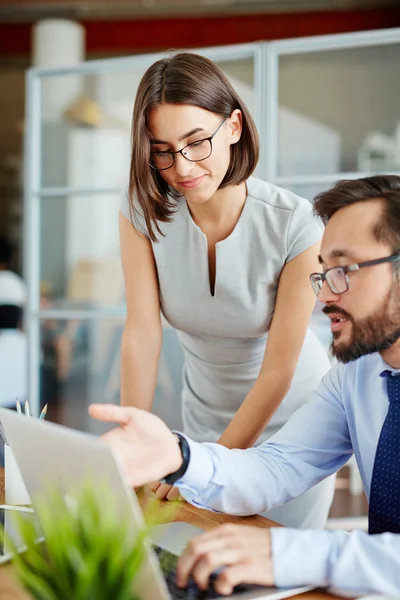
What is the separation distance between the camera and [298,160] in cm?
320

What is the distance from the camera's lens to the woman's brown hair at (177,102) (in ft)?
4.71

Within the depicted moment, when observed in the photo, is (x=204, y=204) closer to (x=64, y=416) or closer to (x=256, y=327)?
(x=256, y=327)

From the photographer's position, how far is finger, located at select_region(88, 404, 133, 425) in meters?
1.01

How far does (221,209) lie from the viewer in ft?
5.43

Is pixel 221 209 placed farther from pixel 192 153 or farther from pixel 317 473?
pixel 317 473

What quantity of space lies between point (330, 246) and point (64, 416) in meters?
2.91

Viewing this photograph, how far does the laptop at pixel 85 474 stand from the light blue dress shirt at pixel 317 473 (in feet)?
0.15

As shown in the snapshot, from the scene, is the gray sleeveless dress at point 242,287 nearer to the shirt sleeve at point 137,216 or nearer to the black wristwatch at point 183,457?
the shirt sleeve at point 137,216

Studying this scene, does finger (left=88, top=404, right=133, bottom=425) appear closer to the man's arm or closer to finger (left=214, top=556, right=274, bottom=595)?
the man's arm

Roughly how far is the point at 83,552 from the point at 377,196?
88 centimetres

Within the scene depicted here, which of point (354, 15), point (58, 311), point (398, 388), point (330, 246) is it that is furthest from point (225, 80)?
point (354, 15)

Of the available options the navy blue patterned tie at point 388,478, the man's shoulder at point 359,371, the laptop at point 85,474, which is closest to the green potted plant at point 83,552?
the laptop at point 85,474

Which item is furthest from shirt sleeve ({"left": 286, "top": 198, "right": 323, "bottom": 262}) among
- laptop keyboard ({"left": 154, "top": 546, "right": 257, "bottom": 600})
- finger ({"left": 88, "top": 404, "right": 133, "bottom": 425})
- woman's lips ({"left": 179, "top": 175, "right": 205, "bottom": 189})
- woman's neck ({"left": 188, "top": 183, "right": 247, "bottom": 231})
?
laptop keyboard ({"left": 154, "top": 546, "right": 257, "bottom": 600})

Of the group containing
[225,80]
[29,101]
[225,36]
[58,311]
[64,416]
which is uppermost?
[225,36]
